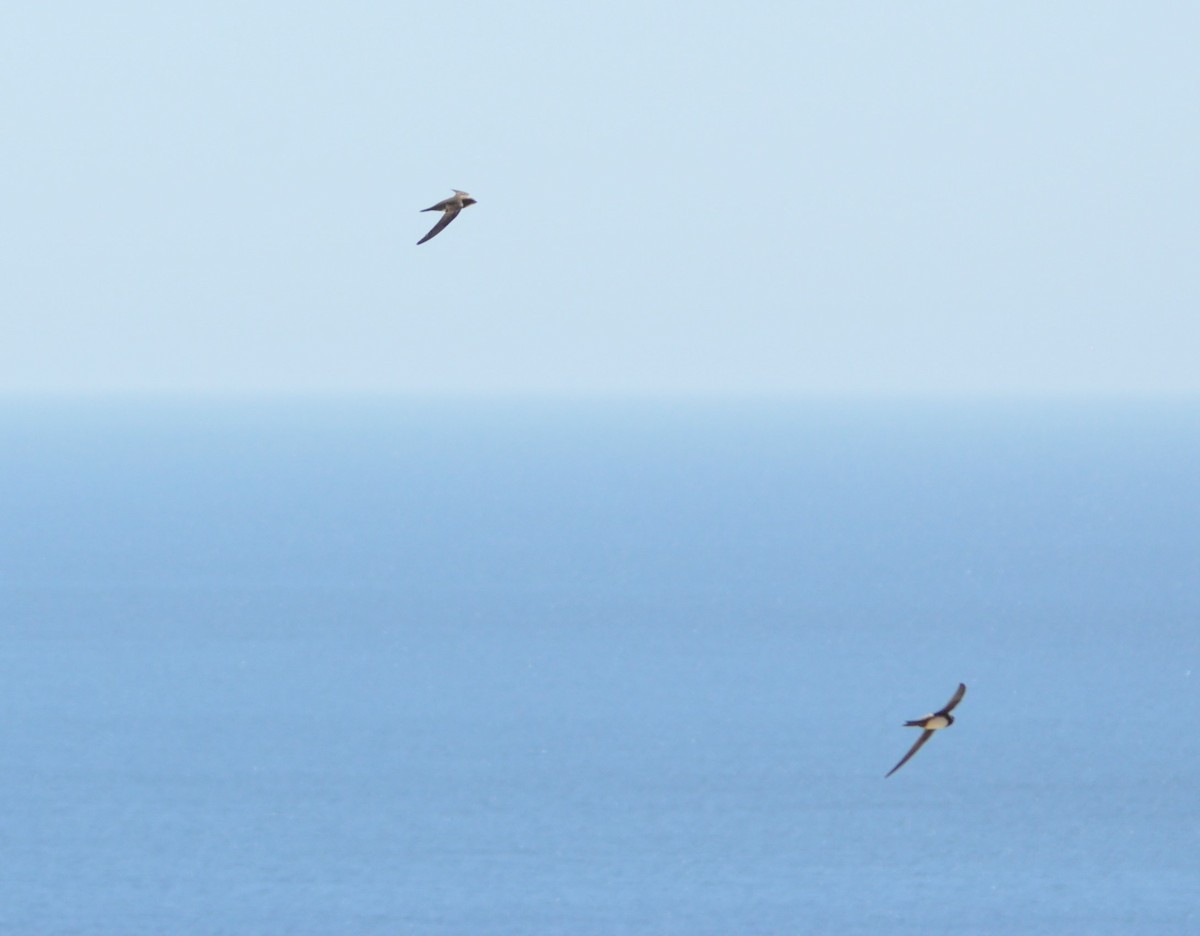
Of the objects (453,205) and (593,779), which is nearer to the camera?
(453,205)

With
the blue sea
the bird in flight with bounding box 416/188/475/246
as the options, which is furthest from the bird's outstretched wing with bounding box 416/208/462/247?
the blue sea

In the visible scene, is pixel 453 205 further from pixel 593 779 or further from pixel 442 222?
pixel 593 779

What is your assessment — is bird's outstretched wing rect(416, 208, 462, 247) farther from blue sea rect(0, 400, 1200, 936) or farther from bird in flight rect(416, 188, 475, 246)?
A: blue sea rect(0, 400, 1200, 936)

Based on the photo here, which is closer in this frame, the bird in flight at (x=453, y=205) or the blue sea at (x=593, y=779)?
the bird in flight at (x=453, y=205)

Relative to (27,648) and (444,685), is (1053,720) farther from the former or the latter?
(27,648)

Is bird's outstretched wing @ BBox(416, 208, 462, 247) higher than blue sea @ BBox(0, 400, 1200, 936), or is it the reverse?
bird's outstretched wing @ BBox(416, 208, 462, 247)

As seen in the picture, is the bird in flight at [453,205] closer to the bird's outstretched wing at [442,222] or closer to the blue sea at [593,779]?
the bird's outstretched wing at [442,222]

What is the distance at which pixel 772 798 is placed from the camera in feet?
408

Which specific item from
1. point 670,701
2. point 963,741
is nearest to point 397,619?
point 670,701

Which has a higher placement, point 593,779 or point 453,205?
point 453,205

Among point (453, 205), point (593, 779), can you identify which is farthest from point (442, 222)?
point (593, 779)

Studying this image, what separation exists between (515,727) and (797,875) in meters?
38.8

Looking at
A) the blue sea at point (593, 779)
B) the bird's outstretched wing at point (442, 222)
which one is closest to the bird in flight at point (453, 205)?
the bird's outstretched wing at point (442, 222)

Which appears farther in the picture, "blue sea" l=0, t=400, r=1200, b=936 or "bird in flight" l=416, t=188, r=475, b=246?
"blue sea" l=0, t=400, r=1200, b=936
